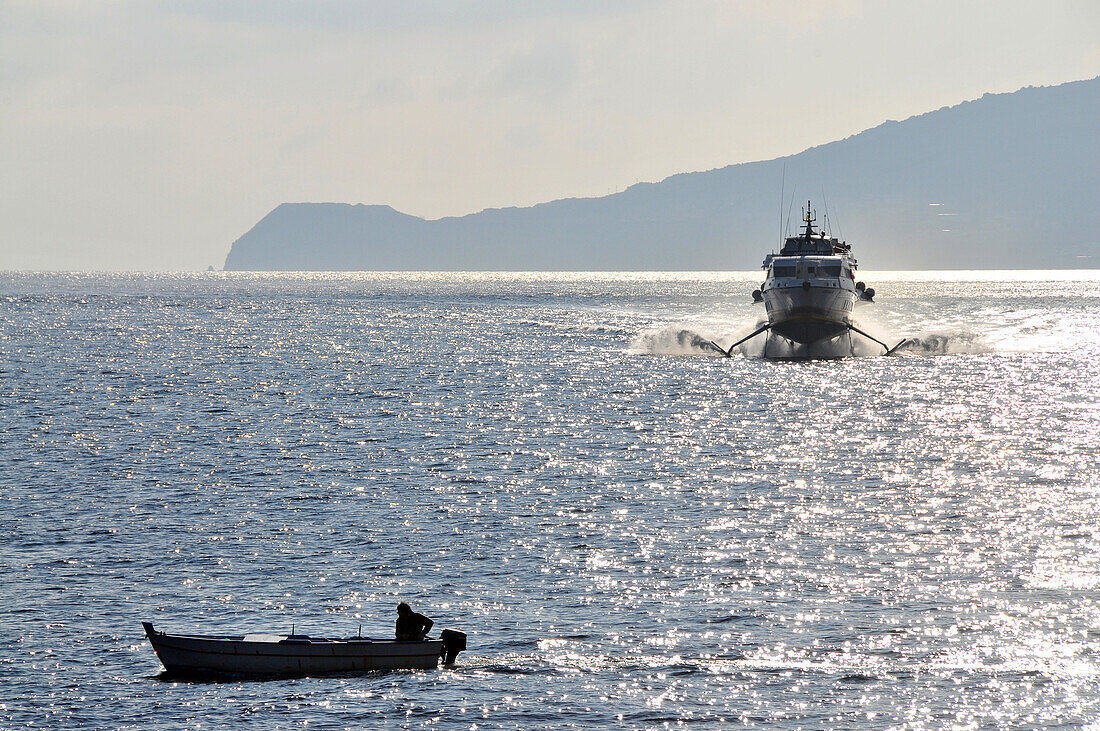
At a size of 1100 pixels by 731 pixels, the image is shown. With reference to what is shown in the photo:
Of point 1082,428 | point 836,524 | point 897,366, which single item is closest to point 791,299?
point 897,366

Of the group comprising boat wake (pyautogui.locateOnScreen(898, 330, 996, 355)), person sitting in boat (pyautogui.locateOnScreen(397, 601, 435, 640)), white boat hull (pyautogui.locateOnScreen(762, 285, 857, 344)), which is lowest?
person sitting in boat (pyautogui.locateOnScreen(397, 601, 435, 640))

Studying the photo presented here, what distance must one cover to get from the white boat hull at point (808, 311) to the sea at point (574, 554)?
38.2 ft

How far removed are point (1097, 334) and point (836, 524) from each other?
5832 inches

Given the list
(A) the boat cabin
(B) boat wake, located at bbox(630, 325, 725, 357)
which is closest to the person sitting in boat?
(A) the boat cabin

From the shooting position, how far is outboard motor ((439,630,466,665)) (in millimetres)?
31562

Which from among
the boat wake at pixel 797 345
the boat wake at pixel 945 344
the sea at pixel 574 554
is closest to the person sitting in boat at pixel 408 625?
the sea at pixel 574 554

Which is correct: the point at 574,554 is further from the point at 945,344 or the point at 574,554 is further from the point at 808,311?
the point at 945,344

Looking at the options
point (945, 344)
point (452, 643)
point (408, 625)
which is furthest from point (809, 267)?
point (408, 625)

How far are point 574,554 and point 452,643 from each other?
11.8 meters

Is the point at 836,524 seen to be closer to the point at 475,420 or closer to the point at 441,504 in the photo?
the point at 441,504

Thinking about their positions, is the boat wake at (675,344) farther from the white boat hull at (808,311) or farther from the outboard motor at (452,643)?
the outboard motor at (452,643)

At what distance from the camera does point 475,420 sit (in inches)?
3280

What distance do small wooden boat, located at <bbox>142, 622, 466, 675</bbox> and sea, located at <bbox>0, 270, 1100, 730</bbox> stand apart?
1.31ft

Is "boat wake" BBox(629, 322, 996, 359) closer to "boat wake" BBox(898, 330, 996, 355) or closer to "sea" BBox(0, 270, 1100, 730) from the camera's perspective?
"boat wake" BBox(898, 330, 996, 355)
